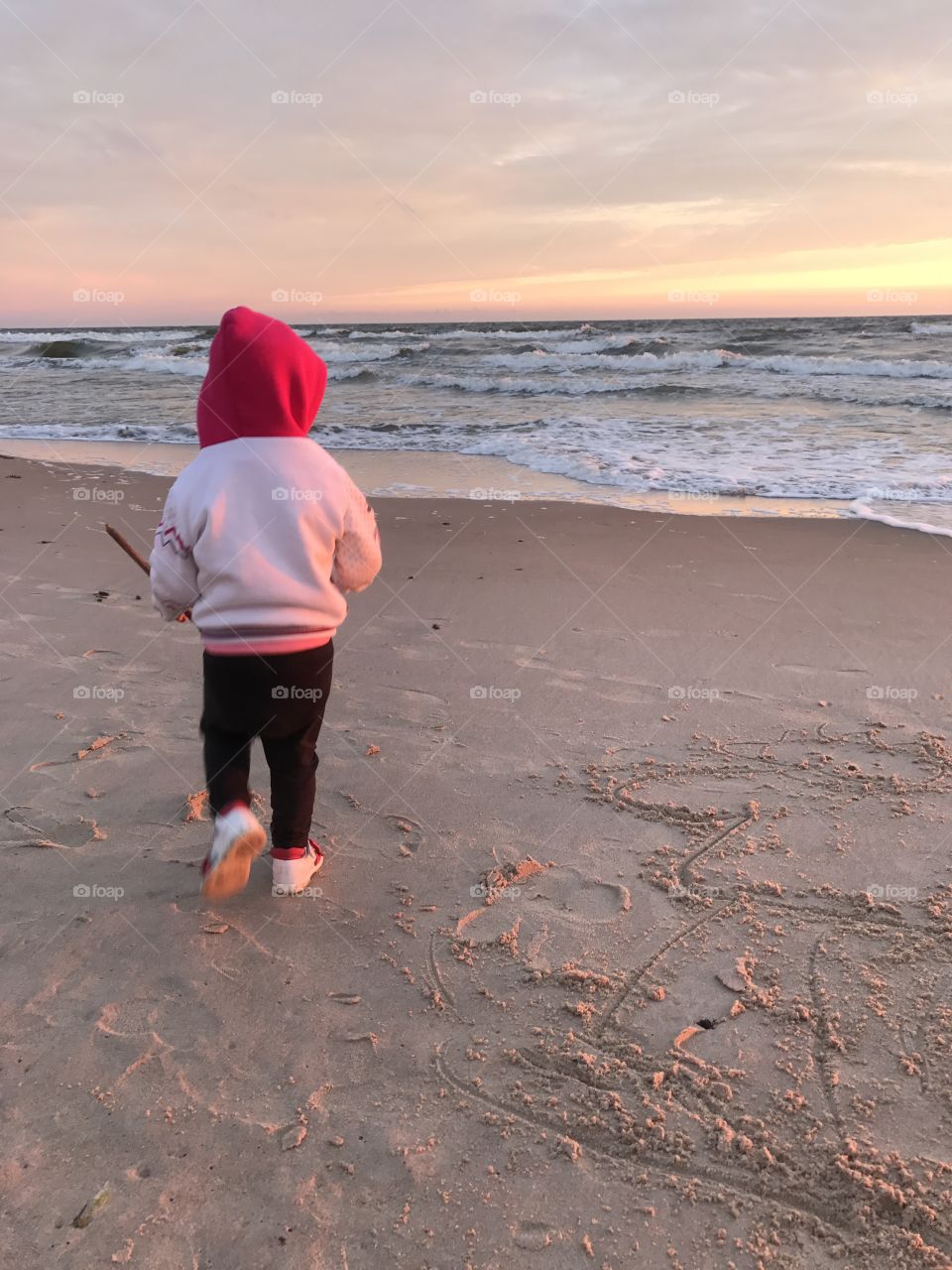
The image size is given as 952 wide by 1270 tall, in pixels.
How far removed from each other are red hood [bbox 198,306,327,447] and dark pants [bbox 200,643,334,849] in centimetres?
63

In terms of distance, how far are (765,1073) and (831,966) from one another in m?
0.45

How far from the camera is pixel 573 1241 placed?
1.58m

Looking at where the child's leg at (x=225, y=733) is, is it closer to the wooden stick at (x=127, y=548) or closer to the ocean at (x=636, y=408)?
the wooden stick at (x=127, y=548)

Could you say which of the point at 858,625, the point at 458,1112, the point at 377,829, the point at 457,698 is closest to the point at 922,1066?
the point at 458,1112

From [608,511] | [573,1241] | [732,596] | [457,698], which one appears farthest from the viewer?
[608,511]

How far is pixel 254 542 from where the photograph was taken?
7.62 feet

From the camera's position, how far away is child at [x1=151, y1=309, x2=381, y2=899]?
7.61ft

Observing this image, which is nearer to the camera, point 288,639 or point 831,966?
point 831,966

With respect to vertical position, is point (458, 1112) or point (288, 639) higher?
point (288, 639)

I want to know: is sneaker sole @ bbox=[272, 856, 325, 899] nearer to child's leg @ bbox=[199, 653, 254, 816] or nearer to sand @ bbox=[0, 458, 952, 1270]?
sand @ bbox=[0, 458, 952, 1270]

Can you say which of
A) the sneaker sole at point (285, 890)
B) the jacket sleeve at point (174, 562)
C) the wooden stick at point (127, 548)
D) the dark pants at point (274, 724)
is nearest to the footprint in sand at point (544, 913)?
the sneaker sole at point (285, 890)

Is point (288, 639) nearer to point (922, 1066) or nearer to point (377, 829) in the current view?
point (377, 829)

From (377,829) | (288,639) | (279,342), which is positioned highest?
(279,342)

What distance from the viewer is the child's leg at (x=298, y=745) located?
2479 millimetres
